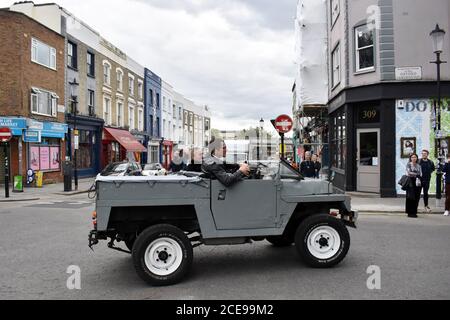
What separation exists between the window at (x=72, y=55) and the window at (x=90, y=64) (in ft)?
5.21

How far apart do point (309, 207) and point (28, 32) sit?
815 inches

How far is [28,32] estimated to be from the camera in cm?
2156

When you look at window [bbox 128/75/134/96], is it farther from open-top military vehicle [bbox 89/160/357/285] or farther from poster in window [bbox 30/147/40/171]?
open-top military vehicle [bbox 89/160/357/285]

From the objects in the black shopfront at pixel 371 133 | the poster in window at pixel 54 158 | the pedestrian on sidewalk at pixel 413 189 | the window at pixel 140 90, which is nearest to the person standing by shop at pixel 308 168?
the black shopfront at pixel 371 133

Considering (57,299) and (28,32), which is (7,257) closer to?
(57,299)

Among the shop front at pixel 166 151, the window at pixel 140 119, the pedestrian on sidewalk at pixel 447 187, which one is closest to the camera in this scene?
the pedestrian on sidewalk at pixel 447 187

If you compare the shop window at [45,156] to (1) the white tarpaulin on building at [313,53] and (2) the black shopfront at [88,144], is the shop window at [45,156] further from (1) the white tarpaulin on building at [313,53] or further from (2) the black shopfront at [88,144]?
(1) the white tarpaulin on building at [313,53]

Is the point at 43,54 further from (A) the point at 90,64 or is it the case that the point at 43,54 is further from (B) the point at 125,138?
(B) the point at 125,138

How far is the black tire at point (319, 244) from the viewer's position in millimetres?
5773

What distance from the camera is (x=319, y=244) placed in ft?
19.2

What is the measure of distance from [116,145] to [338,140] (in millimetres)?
20401

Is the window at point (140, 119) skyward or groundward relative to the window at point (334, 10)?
groundward

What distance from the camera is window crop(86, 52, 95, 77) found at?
2875 centimetres

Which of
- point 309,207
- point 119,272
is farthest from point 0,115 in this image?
point 309,207
